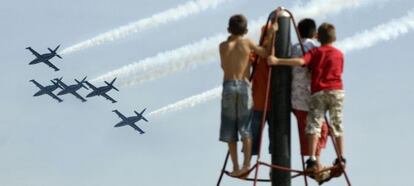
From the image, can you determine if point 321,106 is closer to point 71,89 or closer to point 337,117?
point 337,117

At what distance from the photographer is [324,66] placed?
10.8 m

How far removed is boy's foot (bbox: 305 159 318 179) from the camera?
1063cm

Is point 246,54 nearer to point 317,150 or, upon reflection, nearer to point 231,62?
point 231,62

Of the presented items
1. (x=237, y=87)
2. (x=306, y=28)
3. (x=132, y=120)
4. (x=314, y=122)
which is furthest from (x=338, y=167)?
(x=132, y=120)

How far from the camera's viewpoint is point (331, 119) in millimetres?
11242

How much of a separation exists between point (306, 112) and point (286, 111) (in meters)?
0.82

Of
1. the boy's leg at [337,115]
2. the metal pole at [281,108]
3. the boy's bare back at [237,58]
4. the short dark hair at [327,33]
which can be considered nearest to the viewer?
the metal pole at [281,108]

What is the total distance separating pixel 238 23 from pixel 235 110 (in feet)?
3.55

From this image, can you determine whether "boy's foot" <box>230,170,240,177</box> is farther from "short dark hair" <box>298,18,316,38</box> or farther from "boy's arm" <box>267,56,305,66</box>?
"short dark hair" <box>298,18,316,38</box>

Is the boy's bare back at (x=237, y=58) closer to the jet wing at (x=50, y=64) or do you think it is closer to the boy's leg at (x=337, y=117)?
the boy's leg at (x=337, y=117)

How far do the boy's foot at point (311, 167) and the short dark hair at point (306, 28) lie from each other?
1.70 meters

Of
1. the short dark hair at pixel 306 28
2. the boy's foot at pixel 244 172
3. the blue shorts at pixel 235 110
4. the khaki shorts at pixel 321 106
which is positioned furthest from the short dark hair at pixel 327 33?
the boy's foot at pixel 244 172

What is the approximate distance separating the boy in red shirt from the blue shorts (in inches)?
32.4

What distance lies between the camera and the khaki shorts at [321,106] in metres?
10.9
